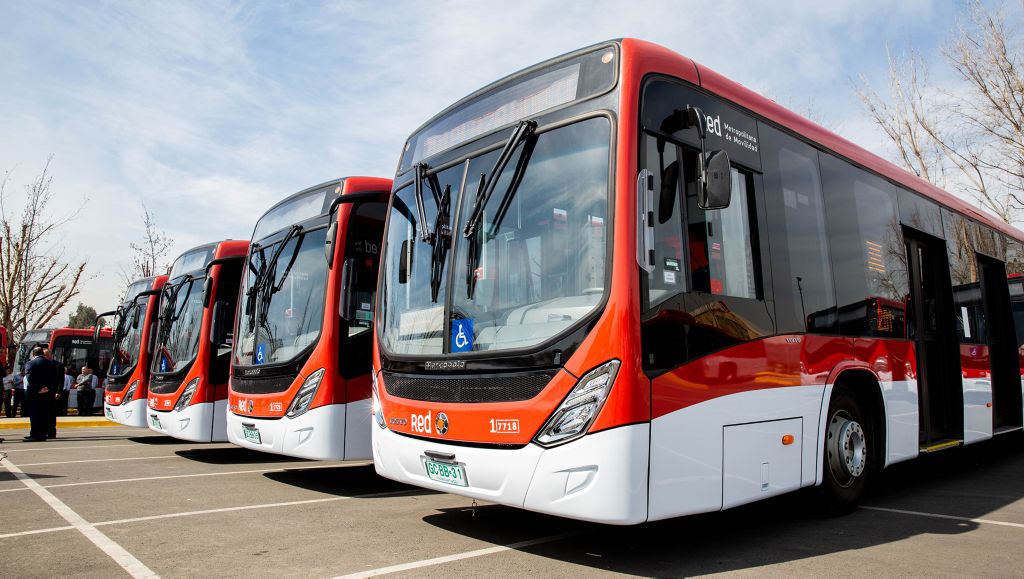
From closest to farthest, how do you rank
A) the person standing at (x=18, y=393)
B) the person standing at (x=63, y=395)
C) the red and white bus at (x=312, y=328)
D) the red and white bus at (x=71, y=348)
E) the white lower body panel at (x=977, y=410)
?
the red and white bus at (x=312, y=328) → the white lower body panel at (x=977, y=410) → the person standing at (x=18, y=393) → the person standing at (x=63, y=395) → the red and white bus at (x=71, y=348)

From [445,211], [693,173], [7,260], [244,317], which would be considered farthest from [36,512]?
[7,260]

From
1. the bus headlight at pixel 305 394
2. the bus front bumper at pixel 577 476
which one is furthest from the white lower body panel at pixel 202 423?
the bus front bumper at pixel 577 476

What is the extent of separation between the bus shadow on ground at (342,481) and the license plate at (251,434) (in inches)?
25.7

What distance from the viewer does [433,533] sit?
5.47 metres

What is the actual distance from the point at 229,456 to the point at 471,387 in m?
7.88

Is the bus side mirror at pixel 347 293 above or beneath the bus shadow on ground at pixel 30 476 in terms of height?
above

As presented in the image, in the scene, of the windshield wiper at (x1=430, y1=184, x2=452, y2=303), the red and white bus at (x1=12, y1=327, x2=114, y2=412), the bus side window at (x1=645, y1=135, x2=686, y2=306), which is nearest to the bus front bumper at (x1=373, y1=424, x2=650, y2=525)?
the bus side window at (x1=645, y1=135, x2=686, y2=306)

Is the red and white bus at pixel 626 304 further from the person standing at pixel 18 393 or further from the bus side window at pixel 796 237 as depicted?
the person standing at pixel 18 393

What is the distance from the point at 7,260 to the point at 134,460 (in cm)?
2159

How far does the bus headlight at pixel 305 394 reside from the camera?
24.0 ft

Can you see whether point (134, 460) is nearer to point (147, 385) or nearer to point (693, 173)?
point (147, 385)

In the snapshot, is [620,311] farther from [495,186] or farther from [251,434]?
[251,434]

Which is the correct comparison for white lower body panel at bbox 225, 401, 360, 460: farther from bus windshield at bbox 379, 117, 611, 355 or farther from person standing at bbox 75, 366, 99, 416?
person standing at bbox 75, 366, 99, 416

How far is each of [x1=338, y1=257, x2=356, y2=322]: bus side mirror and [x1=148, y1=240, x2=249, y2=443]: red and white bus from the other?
3191 mm
